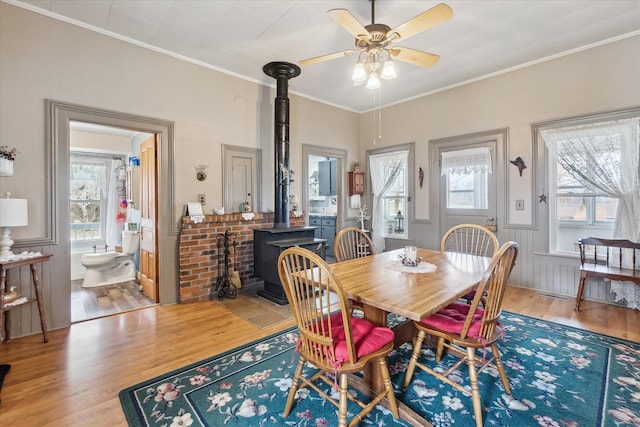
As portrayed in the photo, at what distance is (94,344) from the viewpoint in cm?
253

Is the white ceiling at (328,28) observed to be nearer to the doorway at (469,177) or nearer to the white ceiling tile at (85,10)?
the white ceiling tile at (85,10)

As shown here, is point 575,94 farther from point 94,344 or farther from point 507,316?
point 94,344

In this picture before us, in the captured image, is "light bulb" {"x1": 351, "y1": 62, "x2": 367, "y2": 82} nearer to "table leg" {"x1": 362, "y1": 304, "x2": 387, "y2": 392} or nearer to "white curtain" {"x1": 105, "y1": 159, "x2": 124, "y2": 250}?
"table leg" {"x1": 362, "y1": 304, "x2": 387, "y2": 392}

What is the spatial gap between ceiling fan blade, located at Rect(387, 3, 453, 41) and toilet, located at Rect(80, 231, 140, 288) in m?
4.62

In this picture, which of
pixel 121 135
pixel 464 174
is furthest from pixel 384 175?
pixel 121 135

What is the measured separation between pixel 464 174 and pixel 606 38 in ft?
6.77

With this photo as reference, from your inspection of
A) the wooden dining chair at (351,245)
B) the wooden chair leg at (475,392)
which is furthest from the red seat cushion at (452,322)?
the wooden dining chair at (351,245)

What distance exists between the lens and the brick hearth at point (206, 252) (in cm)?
356

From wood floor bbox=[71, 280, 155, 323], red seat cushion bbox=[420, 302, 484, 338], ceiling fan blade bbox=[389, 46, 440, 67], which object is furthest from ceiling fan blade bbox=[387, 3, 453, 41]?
wood floor bbox=[71, 280, 155, 323]

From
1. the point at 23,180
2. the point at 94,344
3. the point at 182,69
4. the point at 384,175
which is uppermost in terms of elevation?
the point at 182,69

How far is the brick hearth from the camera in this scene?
3564 mm

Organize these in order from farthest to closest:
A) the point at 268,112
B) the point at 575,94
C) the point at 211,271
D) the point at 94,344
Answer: the point at 268,112 → the point at 211,271 → the point at 575,94 → the point at 94,344

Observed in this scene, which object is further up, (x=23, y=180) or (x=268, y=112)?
(x=268, y=112)

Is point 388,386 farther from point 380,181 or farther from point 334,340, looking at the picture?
point 380,181
